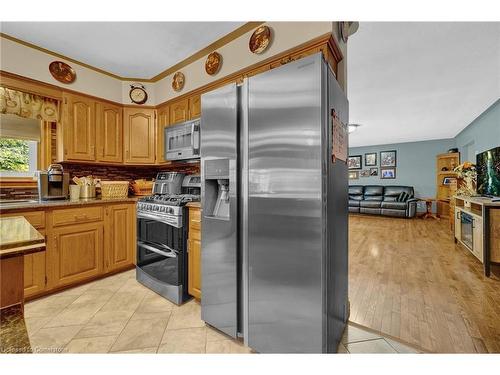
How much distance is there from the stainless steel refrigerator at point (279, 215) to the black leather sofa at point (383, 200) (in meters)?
6.21

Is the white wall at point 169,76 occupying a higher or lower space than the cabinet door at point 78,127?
higher

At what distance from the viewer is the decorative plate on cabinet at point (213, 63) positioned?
2.43 meters

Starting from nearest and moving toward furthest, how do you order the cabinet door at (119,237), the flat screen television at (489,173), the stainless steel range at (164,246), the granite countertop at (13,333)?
Answer: the granite countertop at (13,333), the stainless steel range at (164,246), the cabinet door at (119,237), the flat screen television at (489,173)

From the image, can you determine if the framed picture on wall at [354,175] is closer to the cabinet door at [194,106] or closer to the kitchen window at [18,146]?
the cabinet door at [194,106]

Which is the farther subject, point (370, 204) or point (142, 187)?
point (370, 204)

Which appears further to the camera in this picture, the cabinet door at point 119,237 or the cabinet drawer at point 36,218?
the cabinet door at point 119,237

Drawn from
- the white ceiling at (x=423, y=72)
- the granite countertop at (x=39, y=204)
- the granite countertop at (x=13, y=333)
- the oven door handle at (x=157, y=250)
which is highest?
the white ceiling at (x=423, y=72)

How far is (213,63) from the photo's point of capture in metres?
2.46

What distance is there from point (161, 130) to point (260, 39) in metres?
1.78

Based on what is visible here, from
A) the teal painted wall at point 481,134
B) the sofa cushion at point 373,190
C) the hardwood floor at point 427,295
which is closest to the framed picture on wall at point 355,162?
the sofa cushion at point 373,190

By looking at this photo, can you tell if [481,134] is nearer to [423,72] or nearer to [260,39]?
[423,72]

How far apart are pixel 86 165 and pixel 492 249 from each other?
5.02 meters

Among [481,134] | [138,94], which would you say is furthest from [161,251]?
[481,134]

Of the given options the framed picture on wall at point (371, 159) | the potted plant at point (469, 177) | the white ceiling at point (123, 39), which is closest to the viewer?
the white ceiling at point (123, 39)
